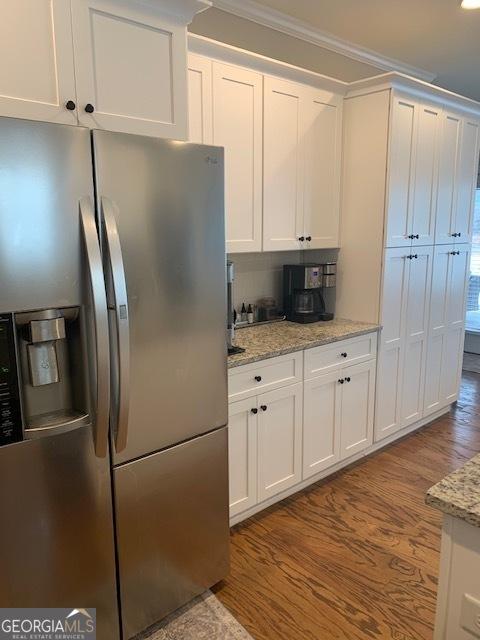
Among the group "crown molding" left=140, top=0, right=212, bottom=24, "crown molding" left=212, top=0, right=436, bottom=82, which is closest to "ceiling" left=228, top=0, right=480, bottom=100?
"crown molding" left=212, top=0, right=436, bottom=82

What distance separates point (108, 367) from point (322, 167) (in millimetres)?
2107

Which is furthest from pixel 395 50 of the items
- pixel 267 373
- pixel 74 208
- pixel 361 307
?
pixel 74 208

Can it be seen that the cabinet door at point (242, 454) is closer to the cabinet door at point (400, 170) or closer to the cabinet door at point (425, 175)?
the cabinet door at point (400, 170)

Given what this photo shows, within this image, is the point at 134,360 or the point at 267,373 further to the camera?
the point at 267,373

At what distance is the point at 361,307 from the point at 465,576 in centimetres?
231

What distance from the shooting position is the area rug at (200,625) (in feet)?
5.87

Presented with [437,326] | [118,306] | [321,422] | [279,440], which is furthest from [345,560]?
[437,326]

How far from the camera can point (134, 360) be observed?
1.56m

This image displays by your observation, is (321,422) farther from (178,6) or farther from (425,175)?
(178,6)

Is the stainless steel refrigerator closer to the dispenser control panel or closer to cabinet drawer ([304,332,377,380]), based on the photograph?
the dispenser control panel

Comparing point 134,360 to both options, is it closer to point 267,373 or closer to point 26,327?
point 26,327

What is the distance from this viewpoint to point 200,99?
2.26 metres

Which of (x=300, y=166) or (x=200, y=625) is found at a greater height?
(x=300, y=166)

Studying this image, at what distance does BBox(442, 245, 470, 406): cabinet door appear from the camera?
367cm
